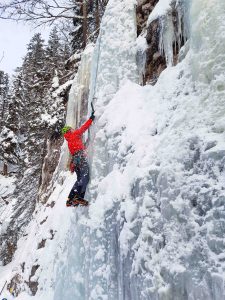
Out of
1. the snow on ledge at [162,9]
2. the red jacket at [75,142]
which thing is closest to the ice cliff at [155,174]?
the snow on ledge at [162,9]

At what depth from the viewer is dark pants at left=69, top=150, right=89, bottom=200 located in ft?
18.7

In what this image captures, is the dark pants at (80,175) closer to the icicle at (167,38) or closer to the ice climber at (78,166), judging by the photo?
the ice climber at (78,166)

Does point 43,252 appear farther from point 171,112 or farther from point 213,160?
point 213,160

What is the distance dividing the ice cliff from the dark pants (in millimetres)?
219

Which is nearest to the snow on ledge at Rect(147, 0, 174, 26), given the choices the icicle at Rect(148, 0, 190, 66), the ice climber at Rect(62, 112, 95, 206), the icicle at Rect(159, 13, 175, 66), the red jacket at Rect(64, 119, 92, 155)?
the icicle at Rect(148, 0, 190, 66)

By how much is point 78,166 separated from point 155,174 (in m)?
2.08

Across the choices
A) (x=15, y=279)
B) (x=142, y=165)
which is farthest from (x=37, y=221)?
(x=142, y=165)

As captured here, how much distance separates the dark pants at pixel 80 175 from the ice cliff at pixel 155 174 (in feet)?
0.72

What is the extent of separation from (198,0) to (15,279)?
26.0ft

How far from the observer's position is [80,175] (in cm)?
585

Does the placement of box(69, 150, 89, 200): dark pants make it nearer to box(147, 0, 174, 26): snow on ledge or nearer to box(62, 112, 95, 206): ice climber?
box(62, 112, 95, 206): ice climber

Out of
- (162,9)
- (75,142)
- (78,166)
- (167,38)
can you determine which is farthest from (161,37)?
(78,166)

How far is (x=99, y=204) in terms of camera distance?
522 cm

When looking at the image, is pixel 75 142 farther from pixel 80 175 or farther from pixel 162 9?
pixel 162 9
